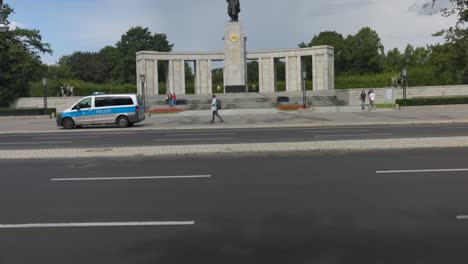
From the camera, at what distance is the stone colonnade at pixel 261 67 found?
200 ft

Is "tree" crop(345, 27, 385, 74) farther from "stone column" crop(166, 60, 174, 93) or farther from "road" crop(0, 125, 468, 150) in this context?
"road" crop(0, 125, 468, 150)

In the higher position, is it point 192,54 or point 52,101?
point 192,54


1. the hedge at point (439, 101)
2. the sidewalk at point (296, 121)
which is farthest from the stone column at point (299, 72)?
the sidewalk at point (296, 121)

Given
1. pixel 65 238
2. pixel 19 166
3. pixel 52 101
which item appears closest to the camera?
pixel 65 238

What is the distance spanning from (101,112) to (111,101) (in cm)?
85

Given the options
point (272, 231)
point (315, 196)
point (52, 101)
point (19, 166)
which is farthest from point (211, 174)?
point (52, 101)

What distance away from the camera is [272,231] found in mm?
5715

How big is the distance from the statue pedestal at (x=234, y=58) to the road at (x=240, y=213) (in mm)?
46262

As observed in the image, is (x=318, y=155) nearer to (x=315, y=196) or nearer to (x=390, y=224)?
(x=315, y=196)

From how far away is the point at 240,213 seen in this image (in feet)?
21.5

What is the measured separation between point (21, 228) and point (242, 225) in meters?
2.79

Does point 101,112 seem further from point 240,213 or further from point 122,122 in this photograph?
point 240,213

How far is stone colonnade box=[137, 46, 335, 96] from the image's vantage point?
6091cm

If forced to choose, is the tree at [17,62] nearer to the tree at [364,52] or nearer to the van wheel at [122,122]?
the van wheel at [122,122]
